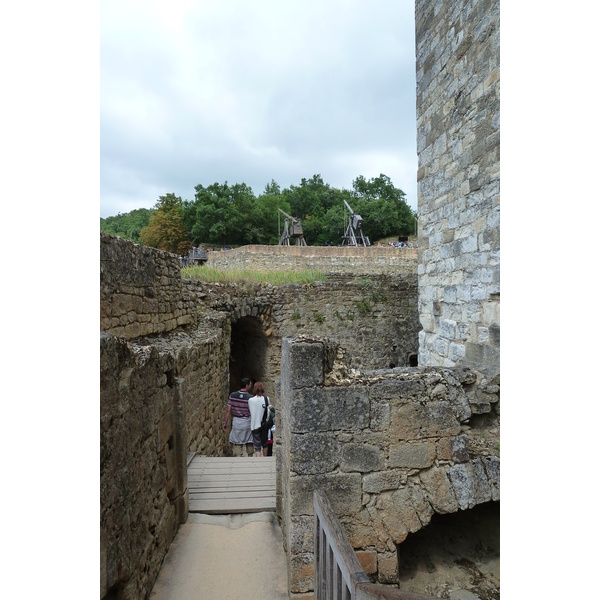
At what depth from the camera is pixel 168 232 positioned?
3178cm

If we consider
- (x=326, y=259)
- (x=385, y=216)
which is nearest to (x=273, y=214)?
(x=385, y=216)

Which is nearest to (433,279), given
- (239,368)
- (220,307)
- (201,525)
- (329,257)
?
(201,525)

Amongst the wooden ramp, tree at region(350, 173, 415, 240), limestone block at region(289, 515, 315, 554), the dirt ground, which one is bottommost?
the wooden ramp

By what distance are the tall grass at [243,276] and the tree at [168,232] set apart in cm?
2106

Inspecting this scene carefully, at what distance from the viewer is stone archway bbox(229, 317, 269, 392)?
38.7 feet

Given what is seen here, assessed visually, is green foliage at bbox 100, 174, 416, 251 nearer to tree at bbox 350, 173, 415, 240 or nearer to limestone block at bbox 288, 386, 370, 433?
tree at bbox 350, 173, 415, 240

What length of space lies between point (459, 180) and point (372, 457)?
3.09 metres

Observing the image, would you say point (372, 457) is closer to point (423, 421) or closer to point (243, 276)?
point (423, 421)

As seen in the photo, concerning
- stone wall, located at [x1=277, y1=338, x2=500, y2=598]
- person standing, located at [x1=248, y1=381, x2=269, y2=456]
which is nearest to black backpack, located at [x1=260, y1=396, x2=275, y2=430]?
person standing, located at [x1=248, y1=381, x2=269, y2=456]

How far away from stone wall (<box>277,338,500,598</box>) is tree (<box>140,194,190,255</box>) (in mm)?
30490

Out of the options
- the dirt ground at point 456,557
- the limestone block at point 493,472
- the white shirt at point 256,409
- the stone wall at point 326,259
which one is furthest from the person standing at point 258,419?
the stone wall at point 326,259

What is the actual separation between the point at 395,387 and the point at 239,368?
11.0 meters

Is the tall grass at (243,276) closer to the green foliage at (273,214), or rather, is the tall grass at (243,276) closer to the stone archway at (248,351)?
the stone archway at (248,351)

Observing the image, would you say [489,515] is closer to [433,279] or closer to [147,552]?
[433,279]
